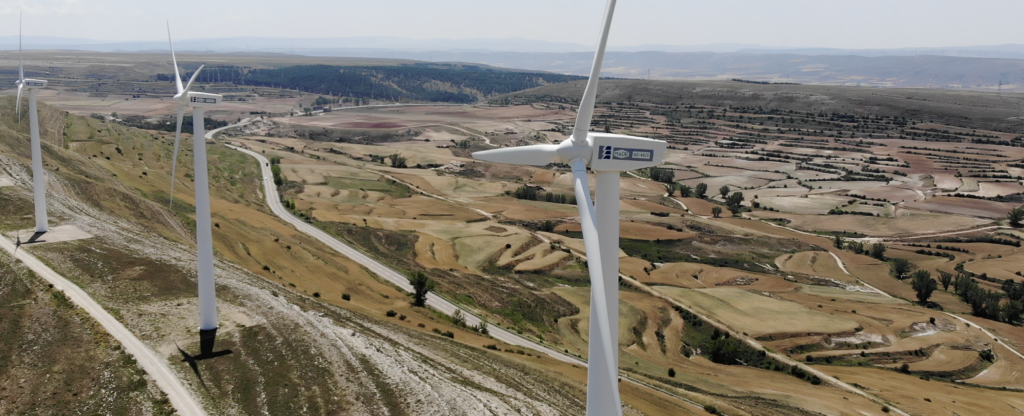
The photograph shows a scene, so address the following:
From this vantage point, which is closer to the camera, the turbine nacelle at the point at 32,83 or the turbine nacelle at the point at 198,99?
the turbine nacelle at the point at 198,99

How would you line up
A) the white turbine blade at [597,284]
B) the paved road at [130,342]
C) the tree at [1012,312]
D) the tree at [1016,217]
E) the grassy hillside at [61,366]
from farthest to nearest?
the tree at [1016,217] < the tree at [1012,312] < the paved road at [130,342] < the grassy hillside at [61,366] < the white turbine blade at [597,284]

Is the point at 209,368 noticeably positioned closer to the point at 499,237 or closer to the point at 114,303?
the point at 114,303

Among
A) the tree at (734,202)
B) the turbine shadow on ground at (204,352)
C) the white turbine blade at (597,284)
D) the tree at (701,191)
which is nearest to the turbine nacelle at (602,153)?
the white turbine blade at (597,284)

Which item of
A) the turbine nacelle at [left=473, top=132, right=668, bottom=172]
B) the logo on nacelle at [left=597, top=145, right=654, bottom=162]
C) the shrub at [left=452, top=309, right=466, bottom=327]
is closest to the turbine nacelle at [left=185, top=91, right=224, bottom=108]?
the turbine nacelle at [left=473, top=132, right=668, bottom=172]

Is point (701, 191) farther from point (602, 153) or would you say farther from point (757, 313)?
point (602, 153)

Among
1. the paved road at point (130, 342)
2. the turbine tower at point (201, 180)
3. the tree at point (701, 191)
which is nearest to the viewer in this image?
the paved road at point (130, 342)

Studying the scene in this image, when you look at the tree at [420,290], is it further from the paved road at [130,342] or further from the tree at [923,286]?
the tree at [923,286]

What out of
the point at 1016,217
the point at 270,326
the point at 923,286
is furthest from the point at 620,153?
the point at 1016,217

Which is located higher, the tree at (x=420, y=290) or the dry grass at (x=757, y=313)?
the tree at (x=420, y=290)

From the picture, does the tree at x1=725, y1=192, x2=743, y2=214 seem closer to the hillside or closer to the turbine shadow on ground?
the hillside
